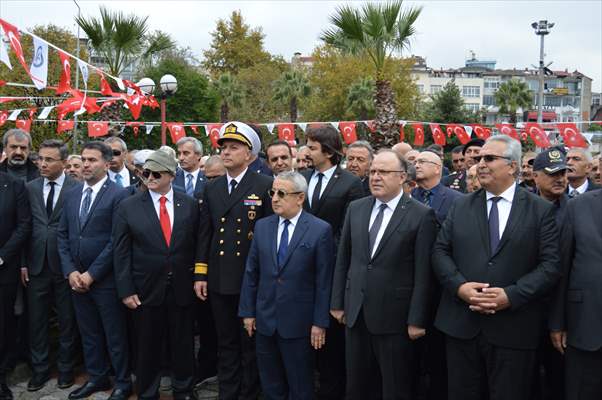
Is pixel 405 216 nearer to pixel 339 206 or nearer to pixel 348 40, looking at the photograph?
pixel 339 206

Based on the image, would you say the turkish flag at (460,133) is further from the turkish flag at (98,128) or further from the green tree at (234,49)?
the green tree at (234,49)

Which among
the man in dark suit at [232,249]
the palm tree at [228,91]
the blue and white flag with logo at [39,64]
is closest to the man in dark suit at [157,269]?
the man in dark suit at [232,249]

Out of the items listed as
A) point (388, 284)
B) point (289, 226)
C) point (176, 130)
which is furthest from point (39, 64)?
point (176, 130)

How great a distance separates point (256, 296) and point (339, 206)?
1097mm

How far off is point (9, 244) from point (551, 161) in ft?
16.7

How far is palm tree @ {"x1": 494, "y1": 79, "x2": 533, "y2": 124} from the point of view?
1748 inches

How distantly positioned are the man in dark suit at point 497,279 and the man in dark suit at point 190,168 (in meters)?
3.82

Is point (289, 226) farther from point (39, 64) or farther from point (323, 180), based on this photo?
point (39, 64)

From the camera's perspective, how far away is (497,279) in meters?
3.81

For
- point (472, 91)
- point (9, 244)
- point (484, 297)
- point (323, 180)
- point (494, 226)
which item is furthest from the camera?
point (472, 91)

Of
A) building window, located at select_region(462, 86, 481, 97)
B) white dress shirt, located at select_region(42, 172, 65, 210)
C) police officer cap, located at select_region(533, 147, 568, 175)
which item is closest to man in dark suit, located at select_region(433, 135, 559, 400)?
police officer cap, located at select_region(533, 147, 568, 175)

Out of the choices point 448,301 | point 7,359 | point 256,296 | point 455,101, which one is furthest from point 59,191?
point 455,101

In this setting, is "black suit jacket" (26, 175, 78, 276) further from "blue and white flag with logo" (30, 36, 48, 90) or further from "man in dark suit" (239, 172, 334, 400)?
"blue and white flag with logo" (30, 36, 48, 90)

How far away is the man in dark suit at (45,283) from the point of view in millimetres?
5695
